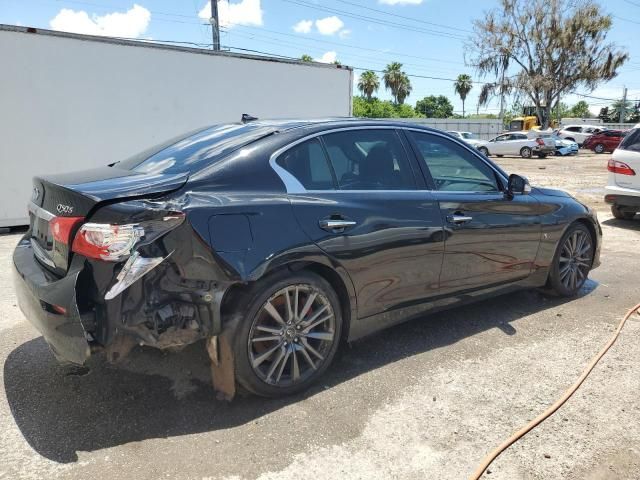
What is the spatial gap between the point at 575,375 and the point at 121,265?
2.88 m

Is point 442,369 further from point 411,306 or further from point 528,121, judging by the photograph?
point 528,121

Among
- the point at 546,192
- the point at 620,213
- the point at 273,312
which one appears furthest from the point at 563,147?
the point at 273,312

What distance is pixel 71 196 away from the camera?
2756 millimetres

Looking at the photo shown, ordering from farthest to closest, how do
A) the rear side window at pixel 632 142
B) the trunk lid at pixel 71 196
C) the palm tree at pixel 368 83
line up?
the palm tree at pixel 368 83, the rear side window at pixel 632 142, the trunk lid at pixel 71 196

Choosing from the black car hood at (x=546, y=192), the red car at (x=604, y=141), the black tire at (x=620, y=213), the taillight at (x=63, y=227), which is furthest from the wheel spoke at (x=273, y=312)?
the red car at (x=604, y=141)

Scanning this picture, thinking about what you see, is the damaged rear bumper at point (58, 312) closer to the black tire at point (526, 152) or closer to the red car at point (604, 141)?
the black tire at point (526, 152)

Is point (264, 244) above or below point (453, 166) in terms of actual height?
below

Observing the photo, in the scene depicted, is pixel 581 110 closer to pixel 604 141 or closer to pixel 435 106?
pixel 435 106

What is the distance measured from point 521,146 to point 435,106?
6075cm

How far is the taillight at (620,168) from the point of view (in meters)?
8.23

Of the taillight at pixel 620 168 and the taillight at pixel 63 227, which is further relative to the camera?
the taillight at pixel 620 168

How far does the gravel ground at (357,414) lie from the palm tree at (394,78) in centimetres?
7210

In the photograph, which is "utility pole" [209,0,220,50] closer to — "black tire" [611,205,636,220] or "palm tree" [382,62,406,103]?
"black tire" [611,205,636,220]

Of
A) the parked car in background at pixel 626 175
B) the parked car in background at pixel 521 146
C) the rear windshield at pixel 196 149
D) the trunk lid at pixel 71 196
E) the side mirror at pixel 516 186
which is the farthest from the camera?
the parked car in background at pixel 521 146
